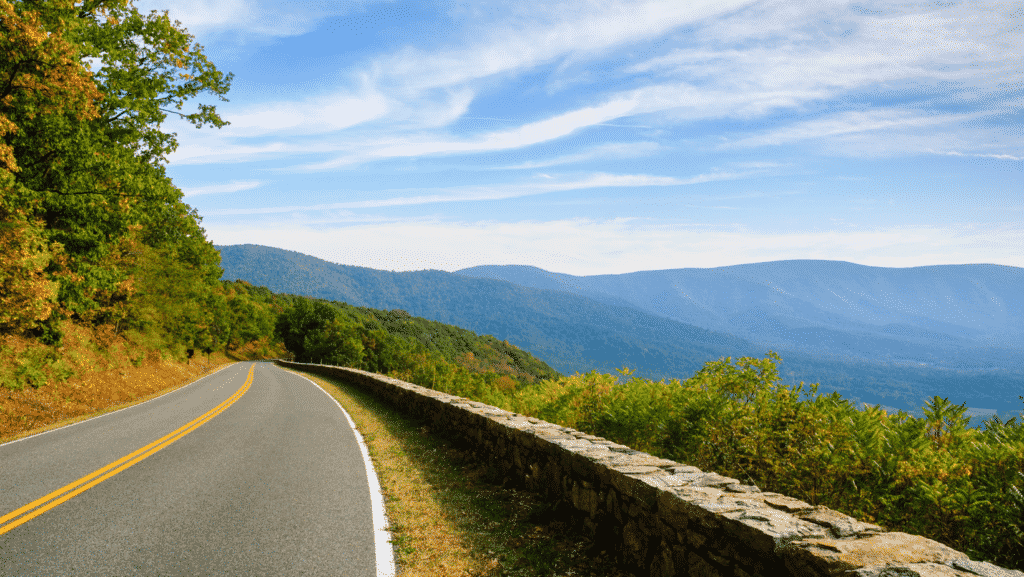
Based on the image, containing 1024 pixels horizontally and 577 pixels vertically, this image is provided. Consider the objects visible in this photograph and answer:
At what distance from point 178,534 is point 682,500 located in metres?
4.81

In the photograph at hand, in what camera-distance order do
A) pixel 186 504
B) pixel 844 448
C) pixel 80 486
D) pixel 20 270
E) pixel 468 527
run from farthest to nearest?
pixel 20 270
pixel 80 486
pixel 186 504
pixel 468 527
pixel 844 448

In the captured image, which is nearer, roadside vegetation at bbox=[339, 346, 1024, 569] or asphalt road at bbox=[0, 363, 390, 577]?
roadside vegetation at bbox=[339, 346, 1024, 569]

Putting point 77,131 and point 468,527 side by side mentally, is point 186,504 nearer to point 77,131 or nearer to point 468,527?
point 468,527

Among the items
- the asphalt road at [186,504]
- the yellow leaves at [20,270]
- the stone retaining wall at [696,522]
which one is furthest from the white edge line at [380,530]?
the yellow leaves at [20,270]

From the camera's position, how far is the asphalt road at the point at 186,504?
4363mm

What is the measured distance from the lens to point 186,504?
5.89 meters

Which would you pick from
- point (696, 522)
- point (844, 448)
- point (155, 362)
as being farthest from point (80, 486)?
point (155, 362)

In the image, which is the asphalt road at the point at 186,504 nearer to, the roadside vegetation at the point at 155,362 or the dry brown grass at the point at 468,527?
the dry brown grass at the point at 468,527

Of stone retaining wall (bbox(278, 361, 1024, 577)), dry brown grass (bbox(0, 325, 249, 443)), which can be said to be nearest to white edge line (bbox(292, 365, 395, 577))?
stone retaining wall (bbox(278, 361, 1024, 577))

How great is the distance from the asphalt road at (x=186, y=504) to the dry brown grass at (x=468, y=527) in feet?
1.33

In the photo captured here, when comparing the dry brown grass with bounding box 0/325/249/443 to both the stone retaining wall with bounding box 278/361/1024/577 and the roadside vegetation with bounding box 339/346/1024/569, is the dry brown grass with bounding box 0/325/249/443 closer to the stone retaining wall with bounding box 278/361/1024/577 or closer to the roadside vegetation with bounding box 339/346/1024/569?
the stone retaining wall with bounding box 278/361/1024/577

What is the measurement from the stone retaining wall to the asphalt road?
2.10m

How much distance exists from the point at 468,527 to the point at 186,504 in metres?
3.39

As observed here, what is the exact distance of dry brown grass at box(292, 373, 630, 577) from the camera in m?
4.45
